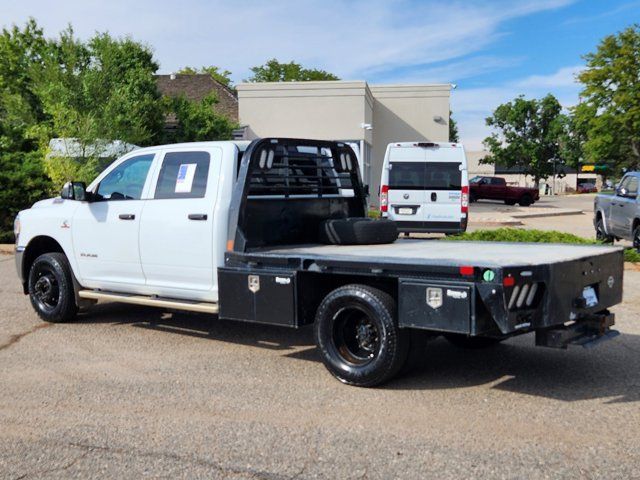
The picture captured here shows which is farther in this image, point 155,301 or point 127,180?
point 127,180

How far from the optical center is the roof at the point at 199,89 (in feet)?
113

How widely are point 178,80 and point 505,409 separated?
3796cm

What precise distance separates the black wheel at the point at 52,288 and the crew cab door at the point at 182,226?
1.34m

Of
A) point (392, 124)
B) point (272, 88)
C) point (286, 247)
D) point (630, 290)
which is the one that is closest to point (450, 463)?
point (286, 247)

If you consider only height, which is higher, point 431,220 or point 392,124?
point 392,124

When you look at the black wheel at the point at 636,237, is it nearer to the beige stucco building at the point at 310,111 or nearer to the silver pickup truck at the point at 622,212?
the silver pickup truck at the point at 622,212

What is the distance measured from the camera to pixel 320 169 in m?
7.53

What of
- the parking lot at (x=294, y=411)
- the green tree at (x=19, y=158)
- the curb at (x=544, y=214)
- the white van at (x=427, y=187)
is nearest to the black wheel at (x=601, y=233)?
the white van at (x=427, y=187)

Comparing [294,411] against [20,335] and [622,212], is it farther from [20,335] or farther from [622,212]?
[622,212]

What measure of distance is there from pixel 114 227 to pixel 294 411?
3.45 meters

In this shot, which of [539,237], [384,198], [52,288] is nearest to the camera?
[52,288]

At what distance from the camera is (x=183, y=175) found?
6.98 meters

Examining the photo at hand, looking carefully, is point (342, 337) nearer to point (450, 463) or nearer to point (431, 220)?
point (450, 463)

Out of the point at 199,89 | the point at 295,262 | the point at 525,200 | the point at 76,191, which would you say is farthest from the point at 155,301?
the point at 525,200
